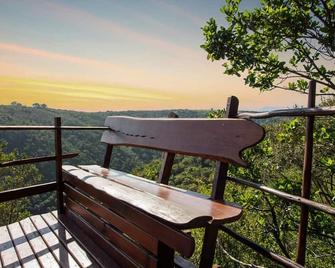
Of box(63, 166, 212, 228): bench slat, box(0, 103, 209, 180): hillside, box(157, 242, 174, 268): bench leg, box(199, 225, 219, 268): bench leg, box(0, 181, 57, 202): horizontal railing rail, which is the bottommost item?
box(0, 103, 209, 180): hillside

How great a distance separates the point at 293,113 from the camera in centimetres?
196

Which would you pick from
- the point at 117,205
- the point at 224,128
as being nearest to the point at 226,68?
the point at 224,128

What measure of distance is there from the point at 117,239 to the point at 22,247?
3.97 feet

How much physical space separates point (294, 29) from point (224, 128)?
4579 mm

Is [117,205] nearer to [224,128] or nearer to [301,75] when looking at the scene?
[224,128]

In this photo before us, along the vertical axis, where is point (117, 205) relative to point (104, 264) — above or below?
above

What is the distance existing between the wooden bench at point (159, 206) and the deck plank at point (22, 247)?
433 mm

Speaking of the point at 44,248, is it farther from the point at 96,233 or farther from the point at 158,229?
the point at 158,229

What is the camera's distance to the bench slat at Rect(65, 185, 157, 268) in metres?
1.86

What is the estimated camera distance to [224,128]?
7.59 feet

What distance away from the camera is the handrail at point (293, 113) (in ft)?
5.65

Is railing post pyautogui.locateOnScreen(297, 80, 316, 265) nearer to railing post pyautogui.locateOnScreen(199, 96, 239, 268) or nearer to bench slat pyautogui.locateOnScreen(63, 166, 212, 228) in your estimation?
railing post pyautogui.locateOnScreen(199, 96, 239, 268)

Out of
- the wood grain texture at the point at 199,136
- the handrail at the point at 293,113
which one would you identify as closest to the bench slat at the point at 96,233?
the wood grain texture at the point at 199,136

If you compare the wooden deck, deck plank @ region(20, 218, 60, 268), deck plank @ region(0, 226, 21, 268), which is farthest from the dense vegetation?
deck plank @ region(0, 226, 21, 268)
